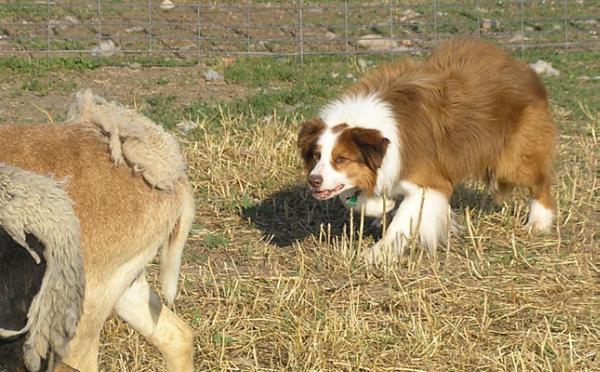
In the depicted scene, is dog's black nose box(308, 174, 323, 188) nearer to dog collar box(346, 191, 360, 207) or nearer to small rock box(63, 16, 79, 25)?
dog collar box(346, 191, 360, 207)

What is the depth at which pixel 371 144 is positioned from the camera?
7.50 meters

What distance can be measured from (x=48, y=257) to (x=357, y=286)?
2.97 m

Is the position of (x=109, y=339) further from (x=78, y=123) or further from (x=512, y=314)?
(x=512, y=314)

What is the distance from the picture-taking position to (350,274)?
22.7 feet

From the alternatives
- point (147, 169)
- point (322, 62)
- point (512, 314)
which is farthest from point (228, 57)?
point (147, 169)

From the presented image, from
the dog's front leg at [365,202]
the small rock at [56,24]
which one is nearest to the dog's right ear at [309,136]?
the dog's front leg at [365,202]

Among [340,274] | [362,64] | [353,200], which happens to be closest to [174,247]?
[340,274]

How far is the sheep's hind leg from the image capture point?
514 centimetres

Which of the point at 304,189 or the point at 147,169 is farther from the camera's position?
the point at 304,189

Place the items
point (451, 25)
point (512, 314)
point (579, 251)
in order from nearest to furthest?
point (512, 314) < point (579, 251) < point (451, 25)

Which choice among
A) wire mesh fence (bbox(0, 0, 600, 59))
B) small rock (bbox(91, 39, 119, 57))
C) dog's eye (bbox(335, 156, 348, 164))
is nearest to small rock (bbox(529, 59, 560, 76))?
→ wire mesh fence (bbox(0, 0, 600, 59))

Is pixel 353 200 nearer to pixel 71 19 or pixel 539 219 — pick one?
pixel 539 219

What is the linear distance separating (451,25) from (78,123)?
12.6 m

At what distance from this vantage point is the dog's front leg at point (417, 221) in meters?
7.43
